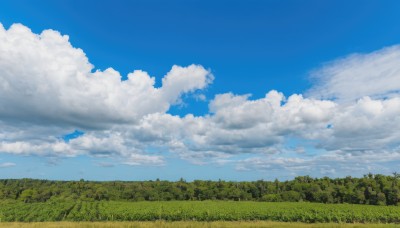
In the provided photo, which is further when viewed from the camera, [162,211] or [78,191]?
[78,191]

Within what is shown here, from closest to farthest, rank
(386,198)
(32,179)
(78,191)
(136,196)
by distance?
1. (386,198)
2. (136,196)
3. (78,191)
4. (32,179)

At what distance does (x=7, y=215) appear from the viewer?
208ft

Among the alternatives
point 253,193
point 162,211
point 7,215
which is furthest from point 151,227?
point 253,193

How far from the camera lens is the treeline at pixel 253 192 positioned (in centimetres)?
8888

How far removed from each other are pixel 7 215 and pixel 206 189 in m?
63.2

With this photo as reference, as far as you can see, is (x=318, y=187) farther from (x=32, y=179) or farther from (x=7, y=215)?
(x=32, y=179)

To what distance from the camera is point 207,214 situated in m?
63.2

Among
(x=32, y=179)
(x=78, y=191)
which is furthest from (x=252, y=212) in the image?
(x=32, y=179)

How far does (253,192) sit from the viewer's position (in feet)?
368

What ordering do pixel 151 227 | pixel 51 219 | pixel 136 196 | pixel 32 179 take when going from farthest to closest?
1. pixel 32 179
2. pixel 136 196
3. pixel 51 219
4. pixel 151 227

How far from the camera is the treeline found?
88.9 meters

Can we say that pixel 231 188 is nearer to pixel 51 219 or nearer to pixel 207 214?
pixel 207 214

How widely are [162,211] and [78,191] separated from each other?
210 ft

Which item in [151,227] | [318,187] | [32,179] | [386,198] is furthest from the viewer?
[32,179]
